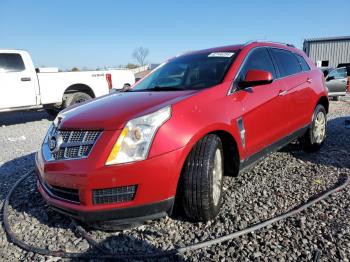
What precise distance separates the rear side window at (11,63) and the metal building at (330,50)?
27391mm

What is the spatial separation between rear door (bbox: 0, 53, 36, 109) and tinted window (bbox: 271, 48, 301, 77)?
7.06m

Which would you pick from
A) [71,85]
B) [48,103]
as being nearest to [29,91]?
[48,103]

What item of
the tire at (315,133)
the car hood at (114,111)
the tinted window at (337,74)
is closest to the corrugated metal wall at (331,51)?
the tinted window at (337,74)

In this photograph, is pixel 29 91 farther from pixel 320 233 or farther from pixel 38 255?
pixel 320 233

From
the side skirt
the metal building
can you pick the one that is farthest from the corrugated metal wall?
the side skirt

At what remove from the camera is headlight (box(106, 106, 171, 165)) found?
2.51m

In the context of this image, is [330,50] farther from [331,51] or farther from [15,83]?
[15,83]

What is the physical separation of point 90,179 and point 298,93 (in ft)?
10.6

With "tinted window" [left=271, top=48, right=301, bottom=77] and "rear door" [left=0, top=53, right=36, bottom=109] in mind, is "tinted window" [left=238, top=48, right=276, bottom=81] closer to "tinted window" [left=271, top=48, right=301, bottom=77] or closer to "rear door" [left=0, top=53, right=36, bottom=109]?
"tinted window" [left=271, top=48, right=301, bottom=77]

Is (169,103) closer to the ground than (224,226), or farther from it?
farther from it

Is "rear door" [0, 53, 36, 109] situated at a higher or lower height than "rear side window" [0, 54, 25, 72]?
lower

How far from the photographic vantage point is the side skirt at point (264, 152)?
11.3 ft

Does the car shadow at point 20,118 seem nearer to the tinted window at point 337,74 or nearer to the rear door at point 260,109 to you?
the rear door at point 260,109

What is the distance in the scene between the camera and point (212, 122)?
2.90 m
